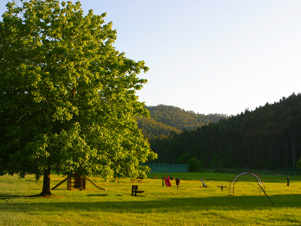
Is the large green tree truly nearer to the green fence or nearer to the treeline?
Result: the green fence

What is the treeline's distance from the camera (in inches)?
5217

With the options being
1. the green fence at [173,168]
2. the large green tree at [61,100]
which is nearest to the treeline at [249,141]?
the green fence at [173,168]

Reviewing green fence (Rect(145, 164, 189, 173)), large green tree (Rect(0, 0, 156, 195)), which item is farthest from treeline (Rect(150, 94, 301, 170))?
large green tree (Rect(0, 0, 156, 195))

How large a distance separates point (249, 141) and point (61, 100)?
445ft

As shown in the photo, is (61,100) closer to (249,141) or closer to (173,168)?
(173,168)

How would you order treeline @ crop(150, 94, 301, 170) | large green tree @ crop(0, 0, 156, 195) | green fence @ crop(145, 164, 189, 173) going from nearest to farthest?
large green tree @ crop(0, 0, 156, 195), green fence @ crop(145, 164, 189, 173), treeline @ crop(150, 94, 301, 170)

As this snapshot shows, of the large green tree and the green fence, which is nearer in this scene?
the large green tree

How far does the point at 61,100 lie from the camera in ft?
72.8

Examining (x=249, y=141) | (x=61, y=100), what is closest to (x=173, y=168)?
(x=249, y=141)

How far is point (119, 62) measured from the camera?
26.8 metres

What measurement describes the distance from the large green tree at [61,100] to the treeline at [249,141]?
114 metres

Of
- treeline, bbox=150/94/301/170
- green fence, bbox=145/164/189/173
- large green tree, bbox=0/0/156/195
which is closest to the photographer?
large green tree, bbox=0/0/156/195

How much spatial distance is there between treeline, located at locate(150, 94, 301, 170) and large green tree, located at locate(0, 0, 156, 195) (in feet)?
374

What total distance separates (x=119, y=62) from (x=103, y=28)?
396cm
